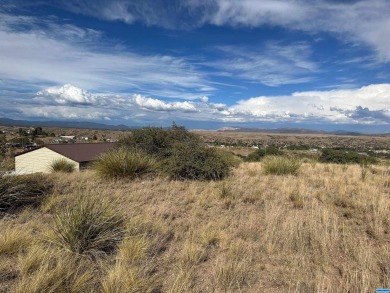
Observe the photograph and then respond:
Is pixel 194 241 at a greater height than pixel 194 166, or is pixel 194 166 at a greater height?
pixel 194 166

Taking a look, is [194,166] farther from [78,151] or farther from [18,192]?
[78,151]

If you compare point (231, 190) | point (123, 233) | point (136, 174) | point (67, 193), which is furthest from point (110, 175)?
point (123, 233)

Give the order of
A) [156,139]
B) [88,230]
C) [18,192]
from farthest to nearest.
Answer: [156,139]
[18,192]
[88,230]

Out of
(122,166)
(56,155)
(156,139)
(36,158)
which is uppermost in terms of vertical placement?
(156,139)

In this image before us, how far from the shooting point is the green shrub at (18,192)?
7.54 m

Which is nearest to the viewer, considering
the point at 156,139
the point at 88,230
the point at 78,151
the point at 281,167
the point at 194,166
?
the point at 88,230

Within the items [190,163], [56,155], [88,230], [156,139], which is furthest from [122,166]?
[56,155]

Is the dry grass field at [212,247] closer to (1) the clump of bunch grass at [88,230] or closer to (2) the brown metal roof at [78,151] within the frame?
(1) the clump of bunch grass at [88,230]

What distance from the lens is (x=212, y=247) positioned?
5.53 m

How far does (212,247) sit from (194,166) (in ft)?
22.3

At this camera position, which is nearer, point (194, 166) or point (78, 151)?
point (194, 166)

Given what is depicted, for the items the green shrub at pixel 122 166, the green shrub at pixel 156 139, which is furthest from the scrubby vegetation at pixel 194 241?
the green shrub at pixel 156 139

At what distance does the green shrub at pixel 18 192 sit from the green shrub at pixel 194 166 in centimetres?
462

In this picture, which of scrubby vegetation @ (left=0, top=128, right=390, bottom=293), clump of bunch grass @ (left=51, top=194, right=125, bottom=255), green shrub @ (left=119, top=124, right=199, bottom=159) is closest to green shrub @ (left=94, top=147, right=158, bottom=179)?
scrubby vegetation @ (left=0, top=128, right=390, bottom=293)
